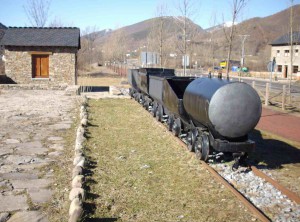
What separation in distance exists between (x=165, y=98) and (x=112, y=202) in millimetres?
7128

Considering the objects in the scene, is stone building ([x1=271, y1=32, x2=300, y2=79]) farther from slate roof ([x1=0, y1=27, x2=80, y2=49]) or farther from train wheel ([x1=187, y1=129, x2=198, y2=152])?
train wheel ([x1=187, y1=129, x2=198, y2=152])

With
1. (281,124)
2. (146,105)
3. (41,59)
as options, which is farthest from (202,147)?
(41,59)

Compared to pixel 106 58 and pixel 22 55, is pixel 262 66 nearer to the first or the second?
pixel 106 58

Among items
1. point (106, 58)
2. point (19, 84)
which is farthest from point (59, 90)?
point (106, 58)

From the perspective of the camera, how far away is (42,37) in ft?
99.6

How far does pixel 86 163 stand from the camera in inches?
348

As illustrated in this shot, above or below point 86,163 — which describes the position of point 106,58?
above

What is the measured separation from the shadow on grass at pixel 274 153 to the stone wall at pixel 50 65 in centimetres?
2094

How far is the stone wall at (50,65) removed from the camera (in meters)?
29.5

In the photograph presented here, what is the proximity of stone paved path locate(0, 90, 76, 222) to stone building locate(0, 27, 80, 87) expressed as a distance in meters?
9.60

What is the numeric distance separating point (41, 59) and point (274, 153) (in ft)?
79.1

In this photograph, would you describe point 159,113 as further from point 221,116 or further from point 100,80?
point 100,80

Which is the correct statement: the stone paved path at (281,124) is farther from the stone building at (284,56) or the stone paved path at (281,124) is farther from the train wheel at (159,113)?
the stone building at (284,56)

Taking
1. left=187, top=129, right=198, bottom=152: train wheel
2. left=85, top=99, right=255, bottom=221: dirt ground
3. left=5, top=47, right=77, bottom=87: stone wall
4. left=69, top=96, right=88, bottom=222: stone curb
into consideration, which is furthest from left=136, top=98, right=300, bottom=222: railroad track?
left=5, top=47, right=77, bottom=87: stone wall
